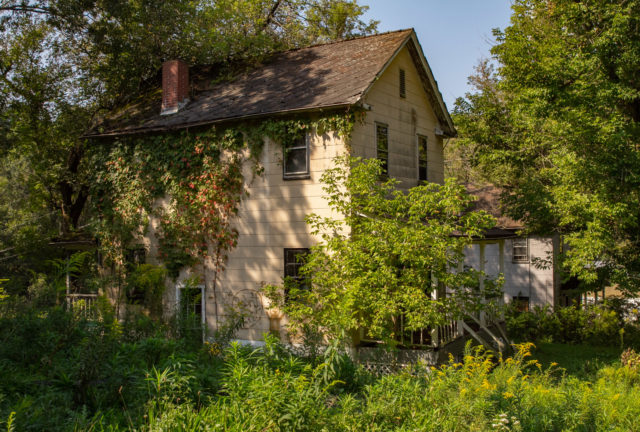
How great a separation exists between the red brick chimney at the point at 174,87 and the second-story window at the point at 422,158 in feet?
25.9

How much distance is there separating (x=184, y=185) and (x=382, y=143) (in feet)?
19.8

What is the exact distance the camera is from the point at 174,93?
1705cm

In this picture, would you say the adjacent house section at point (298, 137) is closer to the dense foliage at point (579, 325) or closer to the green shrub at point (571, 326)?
the green shrub at point (571, 326)

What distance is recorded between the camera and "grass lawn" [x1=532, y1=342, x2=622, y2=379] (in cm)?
1368

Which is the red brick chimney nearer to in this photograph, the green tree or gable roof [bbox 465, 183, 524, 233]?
the green tree

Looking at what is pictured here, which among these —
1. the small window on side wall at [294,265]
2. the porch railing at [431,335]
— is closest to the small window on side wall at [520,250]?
the porch railing at [431,335]

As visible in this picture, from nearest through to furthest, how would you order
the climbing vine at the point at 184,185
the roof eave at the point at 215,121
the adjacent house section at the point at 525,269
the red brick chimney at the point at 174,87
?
the roof eave at the point at 215,121 → the climbing vine at the point at 184,185 → the red brick chimney at the point at 174,87 → the adjacent house section at the point at 525,269

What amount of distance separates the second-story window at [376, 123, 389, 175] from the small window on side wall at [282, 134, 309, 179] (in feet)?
7.00

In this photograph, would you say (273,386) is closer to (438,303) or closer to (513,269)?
(438,303)

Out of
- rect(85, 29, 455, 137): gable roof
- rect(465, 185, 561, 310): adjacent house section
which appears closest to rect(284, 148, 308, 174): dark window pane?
rect(85, 29, 455, 137): gable roof

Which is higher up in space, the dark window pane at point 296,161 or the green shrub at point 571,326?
the dark window pane at point 296,161

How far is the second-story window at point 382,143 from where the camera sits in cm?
1486

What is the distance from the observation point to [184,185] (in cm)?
1559

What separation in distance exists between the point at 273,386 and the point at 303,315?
7.68m
